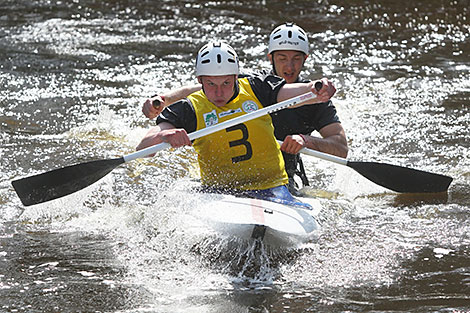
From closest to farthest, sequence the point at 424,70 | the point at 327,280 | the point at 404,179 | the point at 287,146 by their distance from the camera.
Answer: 1. the point at 327,280
2. the point at 287,146
3. the point at 404,179
4. the point at 424,70

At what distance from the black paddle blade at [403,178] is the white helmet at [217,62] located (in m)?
1.59

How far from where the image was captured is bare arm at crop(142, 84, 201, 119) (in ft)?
20.4

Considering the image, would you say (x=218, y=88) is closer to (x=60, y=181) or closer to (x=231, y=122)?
(x=231, y=122)

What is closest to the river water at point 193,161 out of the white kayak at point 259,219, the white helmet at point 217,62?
the white kayak at point 259,219

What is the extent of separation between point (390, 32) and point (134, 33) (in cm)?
445

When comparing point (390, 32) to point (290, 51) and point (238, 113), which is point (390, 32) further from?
point (238, 113)

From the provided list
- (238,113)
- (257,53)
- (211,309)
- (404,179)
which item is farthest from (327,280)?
(257,53)

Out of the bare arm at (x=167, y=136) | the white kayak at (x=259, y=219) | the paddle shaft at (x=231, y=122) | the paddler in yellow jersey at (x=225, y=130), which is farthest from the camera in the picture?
the paddler in yellow jersey at (x=225, y=130)

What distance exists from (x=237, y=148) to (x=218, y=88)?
47 cm

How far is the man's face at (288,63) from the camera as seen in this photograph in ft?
22.0

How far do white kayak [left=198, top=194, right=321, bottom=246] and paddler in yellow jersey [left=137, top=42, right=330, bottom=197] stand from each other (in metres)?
0.27

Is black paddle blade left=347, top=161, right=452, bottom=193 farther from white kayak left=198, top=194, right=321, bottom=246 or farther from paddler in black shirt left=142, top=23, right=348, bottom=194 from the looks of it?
white kayak left=198, top=194, right=321, bottom=246

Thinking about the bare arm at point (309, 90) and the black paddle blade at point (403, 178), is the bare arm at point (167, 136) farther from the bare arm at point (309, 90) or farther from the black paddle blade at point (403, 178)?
the black paddle blade at point (403, 178)

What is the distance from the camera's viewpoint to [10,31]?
44.1ft
